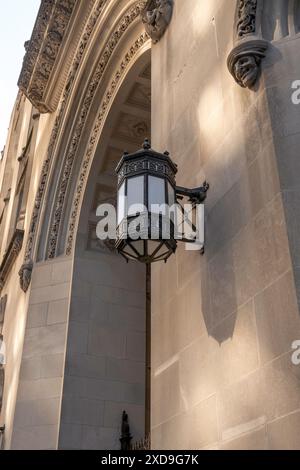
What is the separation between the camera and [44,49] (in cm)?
1224

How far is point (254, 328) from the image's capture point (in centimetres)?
347

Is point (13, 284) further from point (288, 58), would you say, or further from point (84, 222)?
point (288, 58)

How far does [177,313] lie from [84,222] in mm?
5918

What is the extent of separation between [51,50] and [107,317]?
6390 millimetres

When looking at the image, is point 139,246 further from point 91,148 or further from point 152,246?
point 91,148

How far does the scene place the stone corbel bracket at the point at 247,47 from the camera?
405cm

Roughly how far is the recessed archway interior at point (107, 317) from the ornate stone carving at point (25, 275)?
1149mm

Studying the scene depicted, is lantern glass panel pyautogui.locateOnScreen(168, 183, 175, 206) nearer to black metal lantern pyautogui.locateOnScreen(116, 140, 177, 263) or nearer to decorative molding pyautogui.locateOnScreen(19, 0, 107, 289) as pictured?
black metal lantern pyautogui.locateOnScreen(116, 140, 177, 263)

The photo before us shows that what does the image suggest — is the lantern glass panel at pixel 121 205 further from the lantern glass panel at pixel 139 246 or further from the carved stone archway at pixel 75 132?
the carved stone archway at pixel 75 132

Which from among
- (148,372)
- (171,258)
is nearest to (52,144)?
(148,372)

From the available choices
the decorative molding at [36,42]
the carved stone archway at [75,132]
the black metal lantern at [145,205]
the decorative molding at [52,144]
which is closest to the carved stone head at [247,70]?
the black metal lantern at [145,205]

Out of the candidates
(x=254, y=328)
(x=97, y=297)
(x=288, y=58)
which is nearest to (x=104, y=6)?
(x=97, y=297)

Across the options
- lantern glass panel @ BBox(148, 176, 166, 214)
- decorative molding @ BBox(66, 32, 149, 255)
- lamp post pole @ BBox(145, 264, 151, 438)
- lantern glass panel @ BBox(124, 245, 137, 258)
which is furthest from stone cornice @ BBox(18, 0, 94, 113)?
lantern glass panel @ BBox(124, 245, 137, 258)

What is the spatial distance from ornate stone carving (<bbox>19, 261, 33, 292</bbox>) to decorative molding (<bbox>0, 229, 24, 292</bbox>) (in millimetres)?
1695
